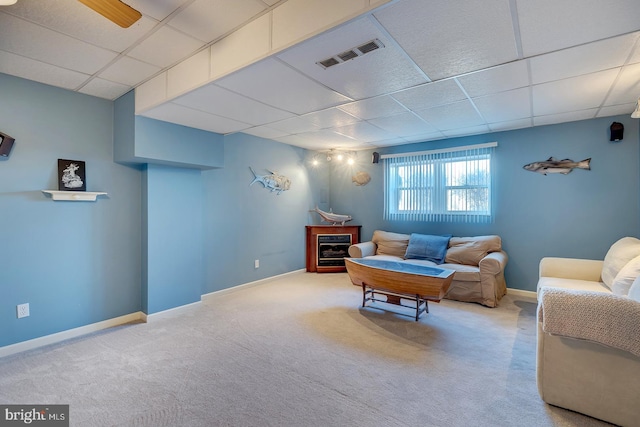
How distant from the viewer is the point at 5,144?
250 centimetres

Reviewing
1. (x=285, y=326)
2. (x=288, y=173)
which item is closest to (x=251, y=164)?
(x=288, y=173)

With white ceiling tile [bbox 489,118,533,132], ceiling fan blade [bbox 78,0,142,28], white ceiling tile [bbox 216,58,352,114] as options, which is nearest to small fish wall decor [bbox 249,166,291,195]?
white ceiling tile [bbox 216,58,352,114]

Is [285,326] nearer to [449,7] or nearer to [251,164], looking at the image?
[251,164]

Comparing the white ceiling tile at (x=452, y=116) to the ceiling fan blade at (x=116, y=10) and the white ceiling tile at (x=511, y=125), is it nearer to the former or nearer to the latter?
the white ceiling tile at (x=511, y=125)

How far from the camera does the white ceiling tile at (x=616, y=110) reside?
319cm

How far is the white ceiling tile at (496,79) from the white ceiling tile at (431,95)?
9cm

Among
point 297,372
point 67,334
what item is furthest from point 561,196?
point 67,334

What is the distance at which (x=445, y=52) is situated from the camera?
200cm

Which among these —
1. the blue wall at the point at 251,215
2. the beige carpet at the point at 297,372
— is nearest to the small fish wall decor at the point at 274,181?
the blue wall at the point at 251,215

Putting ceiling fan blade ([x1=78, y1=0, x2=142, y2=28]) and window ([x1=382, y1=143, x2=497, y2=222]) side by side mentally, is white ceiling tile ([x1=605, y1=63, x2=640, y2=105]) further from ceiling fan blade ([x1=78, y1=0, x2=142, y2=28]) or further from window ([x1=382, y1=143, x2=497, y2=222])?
ceiling fan blade ([x1=78, y1=0, x2=142, y2=28])

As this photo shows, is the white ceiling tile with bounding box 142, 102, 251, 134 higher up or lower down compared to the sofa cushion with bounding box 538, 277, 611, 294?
higher up

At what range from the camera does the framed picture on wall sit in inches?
111

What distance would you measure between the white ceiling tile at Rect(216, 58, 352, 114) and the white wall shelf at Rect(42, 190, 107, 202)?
6.10ft

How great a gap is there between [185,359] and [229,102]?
233 centimetres
